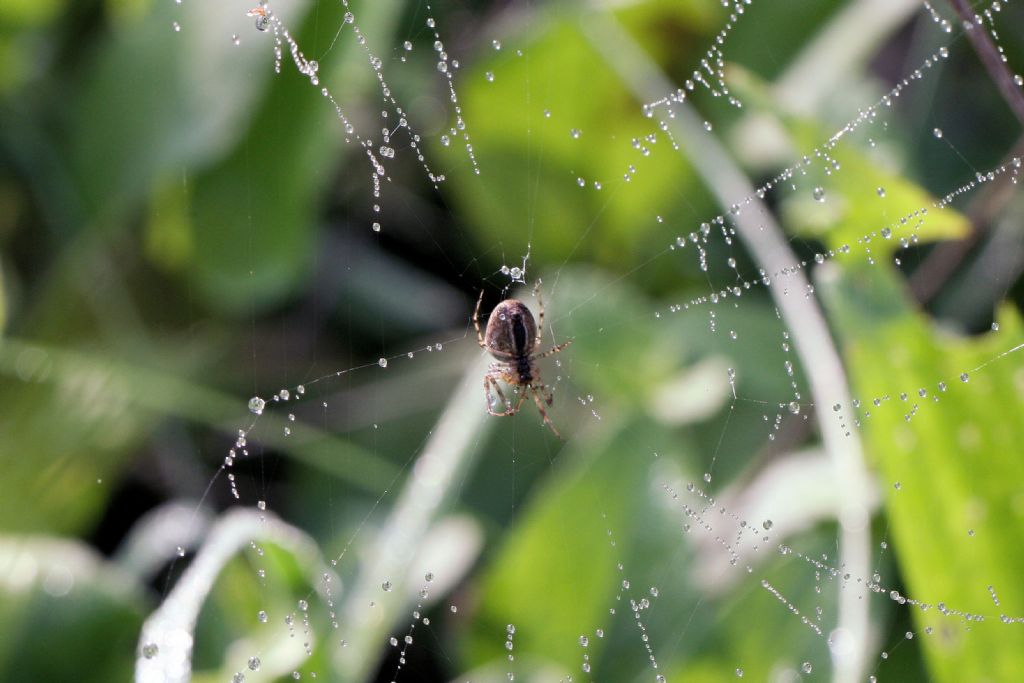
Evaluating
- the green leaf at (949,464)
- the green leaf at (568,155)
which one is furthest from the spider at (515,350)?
the green leaf at (949,464)

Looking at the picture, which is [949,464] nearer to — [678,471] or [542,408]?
[678,471]

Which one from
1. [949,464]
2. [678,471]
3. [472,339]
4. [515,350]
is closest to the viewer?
[949,464]

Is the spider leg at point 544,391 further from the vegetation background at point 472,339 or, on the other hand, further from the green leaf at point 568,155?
the green leaf at point 568,155

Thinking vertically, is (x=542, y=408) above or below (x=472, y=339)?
below

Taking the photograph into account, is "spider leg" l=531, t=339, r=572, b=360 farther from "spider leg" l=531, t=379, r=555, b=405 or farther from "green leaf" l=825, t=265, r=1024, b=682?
"green leaf" l=825, t=265, r=1024, b=682

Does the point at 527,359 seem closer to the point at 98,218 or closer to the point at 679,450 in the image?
the point at 679,450

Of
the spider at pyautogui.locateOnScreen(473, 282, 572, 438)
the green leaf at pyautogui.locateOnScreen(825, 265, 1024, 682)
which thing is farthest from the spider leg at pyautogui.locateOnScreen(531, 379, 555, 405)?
the green leaf at pyautogui.locateOnScreen(825, 265, 1024, 682)

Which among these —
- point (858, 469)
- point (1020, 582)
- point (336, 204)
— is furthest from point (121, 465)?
point (1020, 582)

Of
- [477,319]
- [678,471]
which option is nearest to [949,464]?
[678,471]
